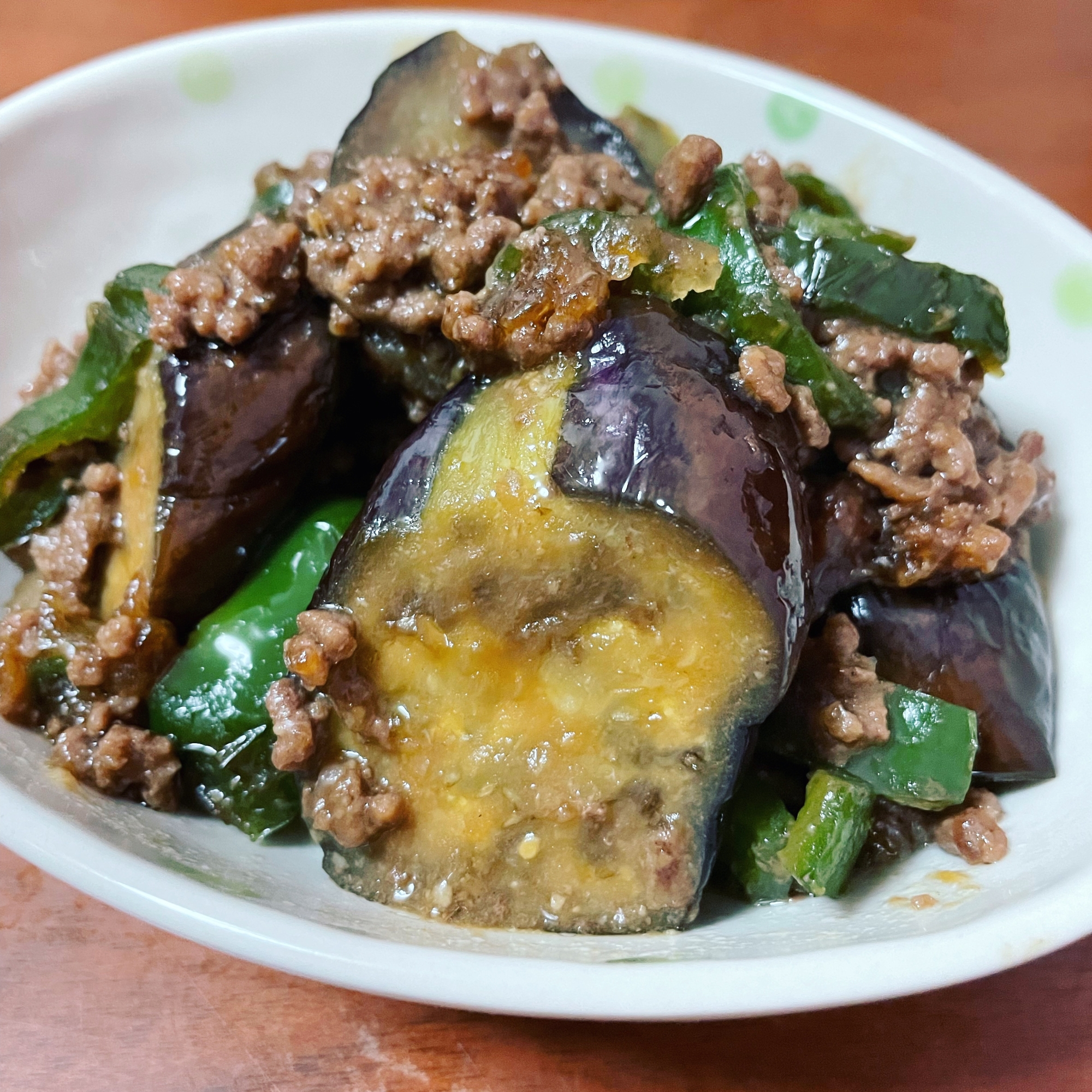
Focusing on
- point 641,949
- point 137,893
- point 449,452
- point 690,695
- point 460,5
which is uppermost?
point 460,5

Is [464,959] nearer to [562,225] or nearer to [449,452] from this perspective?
[449,452]

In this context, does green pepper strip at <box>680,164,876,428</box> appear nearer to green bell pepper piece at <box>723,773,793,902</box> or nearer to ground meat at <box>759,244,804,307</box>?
ground meat at <box>759,244,804,307</box>

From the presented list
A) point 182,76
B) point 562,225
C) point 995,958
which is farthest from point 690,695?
point 182,76

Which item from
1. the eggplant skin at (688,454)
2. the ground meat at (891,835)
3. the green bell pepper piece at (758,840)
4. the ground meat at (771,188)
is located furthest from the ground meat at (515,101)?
the ground meat at (891,835)

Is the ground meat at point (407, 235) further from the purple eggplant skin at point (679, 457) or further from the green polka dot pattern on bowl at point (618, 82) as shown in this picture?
the green polka dot pattern on bowl at point (618, 82)

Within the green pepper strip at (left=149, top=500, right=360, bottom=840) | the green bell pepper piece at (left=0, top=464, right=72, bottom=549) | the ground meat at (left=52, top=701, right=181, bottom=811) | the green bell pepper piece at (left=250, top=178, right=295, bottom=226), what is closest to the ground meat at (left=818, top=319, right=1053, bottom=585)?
the green pepper strip at (left=149, top=500, right=360, bottom=840)
